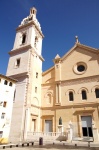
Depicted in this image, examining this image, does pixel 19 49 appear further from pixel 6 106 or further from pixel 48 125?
pixel 48 125

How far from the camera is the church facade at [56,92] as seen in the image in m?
23.2

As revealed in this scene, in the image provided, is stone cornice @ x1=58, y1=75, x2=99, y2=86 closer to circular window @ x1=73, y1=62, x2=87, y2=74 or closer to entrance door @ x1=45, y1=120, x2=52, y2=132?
circular window @ x1=73, y1=62, x2=87, y2=74

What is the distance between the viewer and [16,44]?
33094 millimetres

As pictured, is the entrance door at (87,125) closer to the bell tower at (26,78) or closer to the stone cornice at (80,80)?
the stone cornice at (80,80)

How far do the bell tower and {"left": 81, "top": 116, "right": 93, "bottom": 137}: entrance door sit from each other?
781 centimetres

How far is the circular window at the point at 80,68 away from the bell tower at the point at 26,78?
24.5 feet

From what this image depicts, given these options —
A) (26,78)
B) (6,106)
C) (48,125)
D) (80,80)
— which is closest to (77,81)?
(80,80)

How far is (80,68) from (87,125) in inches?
406

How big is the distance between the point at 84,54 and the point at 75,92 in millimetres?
7835

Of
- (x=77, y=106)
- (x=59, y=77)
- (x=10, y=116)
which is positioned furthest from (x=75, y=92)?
(x=10, y=116)

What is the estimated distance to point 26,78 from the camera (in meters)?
26.2

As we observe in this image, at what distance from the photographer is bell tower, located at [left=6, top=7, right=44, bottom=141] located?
23.1 metres

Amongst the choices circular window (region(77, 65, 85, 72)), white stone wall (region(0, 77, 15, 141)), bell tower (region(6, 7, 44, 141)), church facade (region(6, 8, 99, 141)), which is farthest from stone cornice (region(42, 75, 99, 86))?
white stone wall (region(0, 77, 15, 141))

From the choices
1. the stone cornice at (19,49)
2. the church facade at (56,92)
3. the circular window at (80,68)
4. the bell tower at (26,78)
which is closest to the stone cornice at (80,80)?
the church facade at (56,92)
